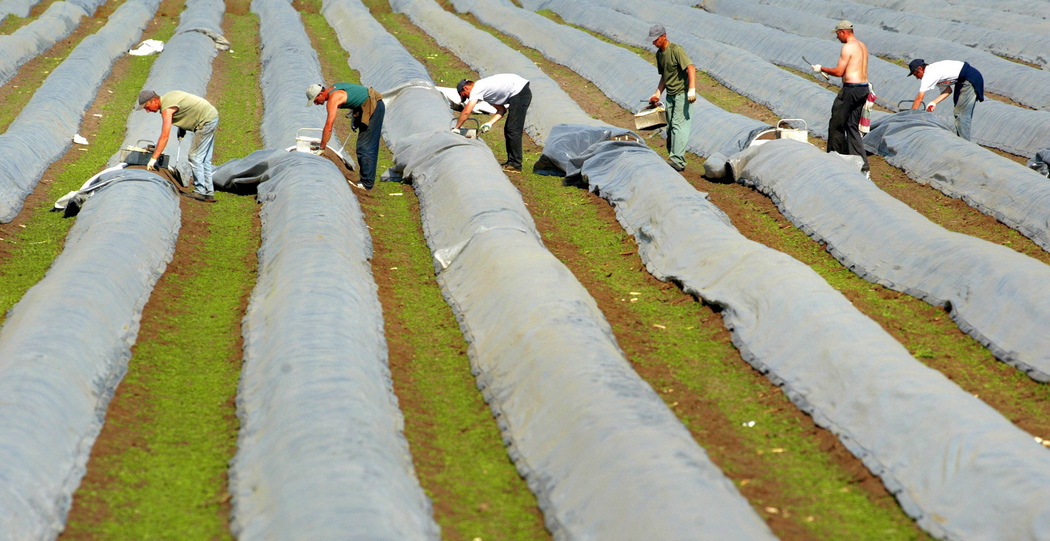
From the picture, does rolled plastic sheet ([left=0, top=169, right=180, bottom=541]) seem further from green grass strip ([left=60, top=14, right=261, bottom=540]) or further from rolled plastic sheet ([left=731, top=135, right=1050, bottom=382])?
rolled plastic sheet ([left=731, top=135, right=1050, bottom=382])

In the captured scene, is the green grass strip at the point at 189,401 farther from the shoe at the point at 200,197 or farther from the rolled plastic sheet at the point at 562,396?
the rolled plastic sheet at the point at 562,396

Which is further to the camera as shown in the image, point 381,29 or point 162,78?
point 381,29

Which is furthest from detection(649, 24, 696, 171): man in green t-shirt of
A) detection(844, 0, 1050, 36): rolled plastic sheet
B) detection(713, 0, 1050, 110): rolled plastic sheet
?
detection(844, 0, 1050, 36): rolled plastic sheet

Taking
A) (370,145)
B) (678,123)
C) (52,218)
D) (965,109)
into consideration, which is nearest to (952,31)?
(965,109)

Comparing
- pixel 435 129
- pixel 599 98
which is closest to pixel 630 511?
pixel 435 129

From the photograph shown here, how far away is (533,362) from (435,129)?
681 centimetres

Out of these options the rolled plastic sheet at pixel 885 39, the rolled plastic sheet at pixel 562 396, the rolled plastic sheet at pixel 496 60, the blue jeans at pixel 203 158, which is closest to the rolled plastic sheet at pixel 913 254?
the rolled plastic sheet at pixel 562 396

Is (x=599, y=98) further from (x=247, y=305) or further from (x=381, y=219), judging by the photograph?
(x=247, y=305)

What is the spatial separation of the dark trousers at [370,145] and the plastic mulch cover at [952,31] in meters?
12.5

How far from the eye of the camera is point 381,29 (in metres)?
20.1

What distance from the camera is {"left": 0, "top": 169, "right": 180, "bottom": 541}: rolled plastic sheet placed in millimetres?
4746

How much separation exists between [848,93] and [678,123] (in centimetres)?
191

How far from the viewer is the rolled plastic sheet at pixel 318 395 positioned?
14.5 feet

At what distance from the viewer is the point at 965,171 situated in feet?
35.0
